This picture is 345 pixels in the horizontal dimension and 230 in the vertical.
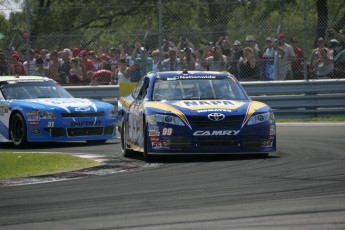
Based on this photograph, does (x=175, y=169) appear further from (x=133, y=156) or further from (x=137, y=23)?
(x=137, y=23)

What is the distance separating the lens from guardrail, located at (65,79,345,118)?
2134 centimetres

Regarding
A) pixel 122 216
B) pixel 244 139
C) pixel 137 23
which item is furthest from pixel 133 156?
pixel 137 23

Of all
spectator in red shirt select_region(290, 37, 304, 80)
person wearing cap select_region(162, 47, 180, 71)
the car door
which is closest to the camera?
the car door

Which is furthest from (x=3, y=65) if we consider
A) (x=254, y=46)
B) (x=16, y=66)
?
(x=254, y=46)

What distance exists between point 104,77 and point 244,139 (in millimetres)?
10412

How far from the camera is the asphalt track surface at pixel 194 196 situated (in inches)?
287

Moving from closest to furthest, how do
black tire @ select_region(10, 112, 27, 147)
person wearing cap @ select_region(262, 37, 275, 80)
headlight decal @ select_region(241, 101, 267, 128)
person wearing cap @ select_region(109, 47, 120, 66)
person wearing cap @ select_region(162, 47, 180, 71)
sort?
headlight decal @ select_region(241, 101, 267, 128) < black tire @ select_region(10, 112, 27, 147) < person wearing cap @ select_region(262, 37, 275, 80) < person wearing cap @ select_region(162, 47, 180, 71) < person wearing cap @ select_region(109, 47, 120, 66)

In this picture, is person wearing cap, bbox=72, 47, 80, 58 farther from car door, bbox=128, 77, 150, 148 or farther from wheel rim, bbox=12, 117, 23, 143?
car door, bbox=128, 77, 150, 148

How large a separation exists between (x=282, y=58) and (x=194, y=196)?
12454mm

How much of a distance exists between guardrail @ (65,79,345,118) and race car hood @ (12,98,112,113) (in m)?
5.64

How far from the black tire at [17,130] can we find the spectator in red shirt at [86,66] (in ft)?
17.9

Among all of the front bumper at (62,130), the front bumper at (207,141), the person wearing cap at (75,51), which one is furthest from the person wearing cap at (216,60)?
the front bumper at (207,141)

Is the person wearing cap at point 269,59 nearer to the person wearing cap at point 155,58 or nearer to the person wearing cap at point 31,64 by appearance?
the person wearing cap at point 155,58

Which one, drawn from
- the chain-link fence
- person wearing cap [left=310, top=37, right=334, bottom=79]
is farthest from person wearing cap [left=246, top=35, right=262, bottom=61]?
person wearing cap [left=310, top=37, right=334, bottom=79]
